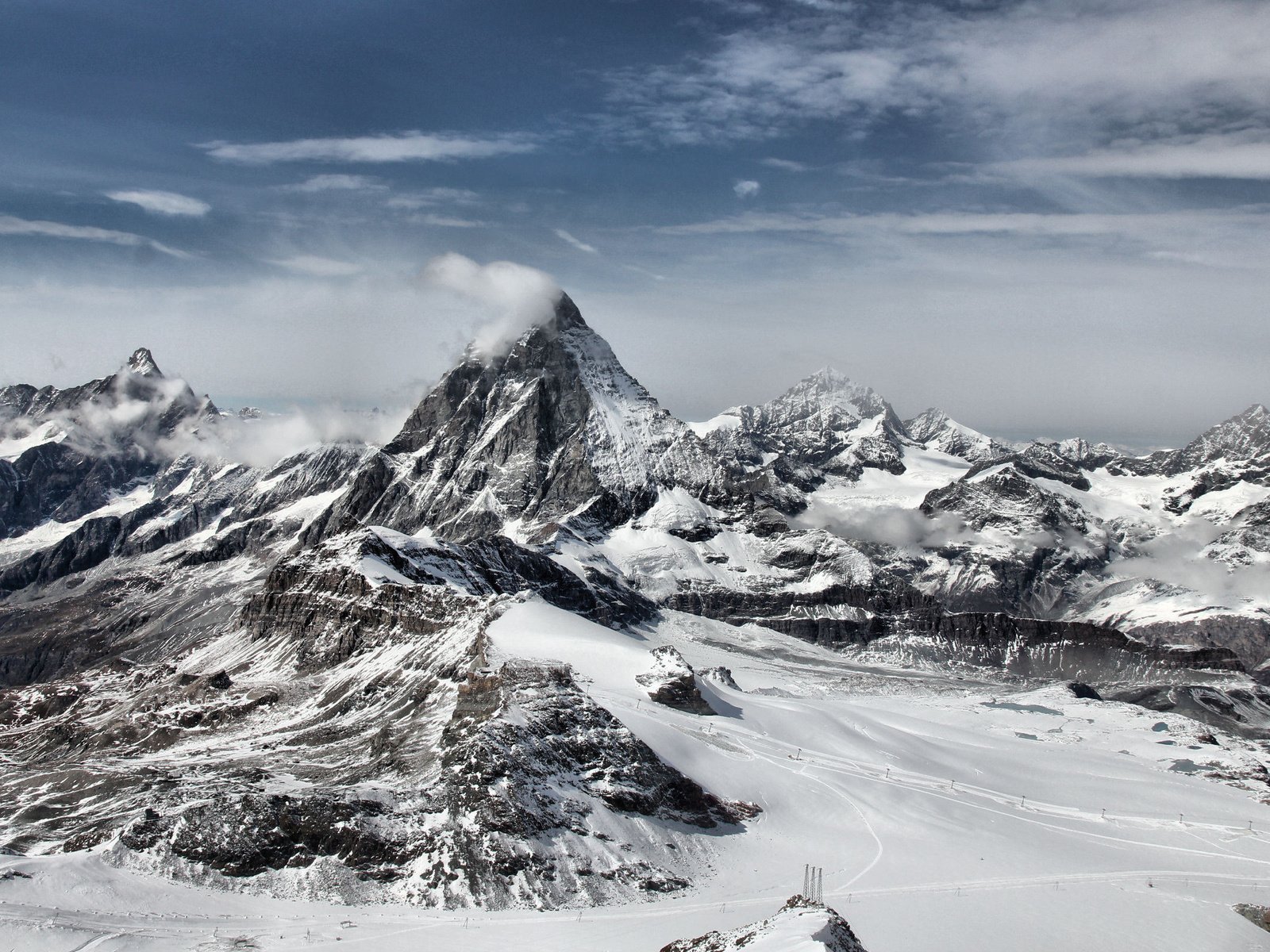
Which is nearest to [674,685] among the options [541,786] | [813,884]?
[541,786]

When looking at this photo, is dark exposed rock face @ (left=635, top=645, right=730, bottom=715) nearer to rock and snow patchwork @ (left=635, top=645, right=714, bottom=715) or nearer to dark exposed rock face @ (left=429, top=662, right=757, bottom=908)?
rock and snow patchwork @ (left=635, top=645, right=714, bottom=715)

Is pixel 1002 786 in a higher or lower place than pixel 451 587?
lower

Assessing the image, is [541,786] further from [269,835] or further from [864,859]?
[864,859]

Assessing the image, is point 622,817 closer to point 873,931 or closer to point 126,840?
point 873,931

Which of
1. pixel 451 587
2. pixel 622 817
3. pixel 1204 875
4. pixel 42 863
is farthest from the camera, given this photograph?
pixel 451 587

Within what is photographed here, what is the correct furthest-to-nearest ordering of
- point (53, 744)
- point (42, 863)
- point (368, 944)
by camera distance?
point (53, 744) < point (42, 863) < point (368, 944)

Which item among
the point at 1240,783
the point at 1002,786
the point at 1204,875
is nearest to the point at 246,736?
the point at 1002,786

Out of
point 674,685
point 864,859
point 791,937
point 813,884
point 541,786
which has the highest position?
point 791,937
